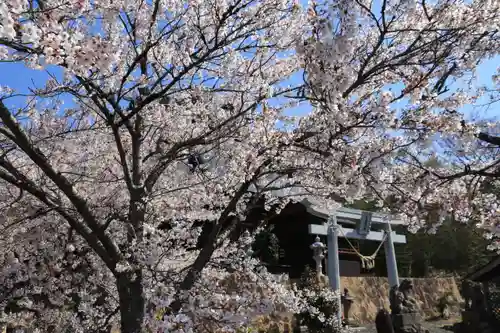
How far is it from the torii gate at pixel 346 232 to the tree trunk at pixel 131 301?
21.4ft

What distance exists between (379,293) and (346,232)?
14.7ft

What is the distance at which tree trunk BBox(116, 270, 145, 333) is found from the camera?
382cm

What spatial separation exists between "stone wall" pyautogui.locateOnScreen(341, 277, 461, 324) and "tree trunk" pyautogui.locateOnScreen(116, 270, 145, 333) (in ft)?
36.0

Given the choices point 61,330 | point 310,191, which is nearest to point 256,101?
point 310,191

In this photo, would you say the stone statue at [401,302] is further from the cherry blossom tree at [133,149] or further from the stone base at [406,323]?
the cherry blossom tree at [133,149]

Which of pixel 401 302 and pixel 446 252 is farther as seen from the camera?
pixel 446 252

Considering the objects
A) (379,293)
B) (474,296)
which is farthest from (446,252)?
(474,296)

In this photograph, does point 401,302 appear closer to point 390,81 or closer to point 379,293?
point 379,293

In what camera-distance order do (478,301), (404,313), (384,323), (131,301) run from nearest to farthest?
(131,301) → (384,323) → (404,313) → (478,301)

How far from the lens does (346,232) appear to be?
12.1 meters

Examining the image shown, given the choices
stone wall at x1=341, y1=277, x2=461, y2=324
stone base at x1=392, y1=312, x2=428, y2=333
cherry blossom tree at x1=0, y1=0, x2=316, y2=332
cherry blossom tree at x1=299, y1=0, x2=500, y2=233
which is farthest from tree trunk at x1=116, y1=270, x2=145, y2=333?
stone wall at x1=341, y1=277, x2=461, y2=324

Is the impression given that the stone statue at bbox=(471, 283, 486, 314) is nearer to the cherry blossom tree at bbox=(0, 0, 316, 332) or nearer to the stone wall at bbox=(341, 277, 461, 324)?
the stone wall at bbox=(341, 277, 461, 324)

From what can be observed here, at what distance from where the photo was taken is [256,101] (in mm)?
4090

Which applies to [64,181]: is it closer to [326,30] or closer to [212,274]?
[326,30]
